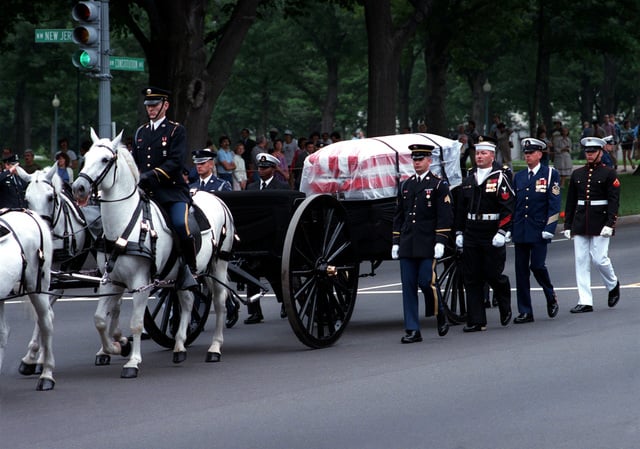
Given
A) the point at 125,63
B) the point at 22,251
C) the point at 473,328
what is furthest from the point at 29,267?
the point at 125,63

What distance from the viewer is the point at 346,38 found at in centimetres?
5844

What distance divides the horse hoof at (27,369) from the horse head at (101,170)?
1648mm

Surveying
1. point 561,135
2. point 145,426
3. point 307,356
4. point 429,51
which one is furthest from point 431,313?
point 429,51

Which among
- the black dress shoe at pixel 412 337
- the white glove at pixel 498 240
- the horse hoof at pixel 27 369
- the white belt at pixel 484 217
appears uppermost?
the white belt at pixel 484 217

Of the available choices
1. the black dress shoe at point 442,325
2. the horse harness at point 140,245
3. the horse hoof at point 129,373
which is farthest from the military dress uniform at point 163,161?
the black dress shoe at point 442,325

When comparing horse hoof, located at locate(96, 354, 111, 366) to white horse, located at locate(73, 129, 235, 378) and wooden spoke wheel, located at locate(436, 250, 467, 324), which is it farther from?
wooden spoke wheel, located at locate(436, 250, 467, 324)

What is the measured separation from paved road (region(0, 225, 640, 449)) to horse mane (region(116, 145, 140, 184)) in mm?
1790

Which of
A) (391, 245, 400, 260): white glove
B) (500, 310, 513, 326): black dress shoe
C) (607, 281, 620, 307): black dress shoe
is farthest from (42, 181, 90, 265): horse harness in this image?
(607, 281, 620, 307): black dress shoe

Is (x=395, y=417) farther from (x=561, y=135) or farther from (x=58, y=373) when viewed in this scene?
(x=561, y=135)

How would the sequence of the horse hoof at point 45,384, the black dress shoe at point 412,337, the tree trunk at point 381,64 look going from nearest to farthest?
1. the horse hoof at point 45,384
2. the black dress shoe at point 412,337
3. the tree trunk at point 381,64

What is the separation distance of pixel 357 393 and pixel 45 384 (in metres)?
2.62

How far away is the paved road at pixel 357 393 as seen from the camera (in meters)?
7.74

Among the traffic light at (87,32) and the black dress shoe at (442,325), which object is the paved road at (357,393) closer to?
the black dress shoe at (442,325)

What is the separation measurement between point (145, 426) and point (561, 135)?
2821 centimetres
